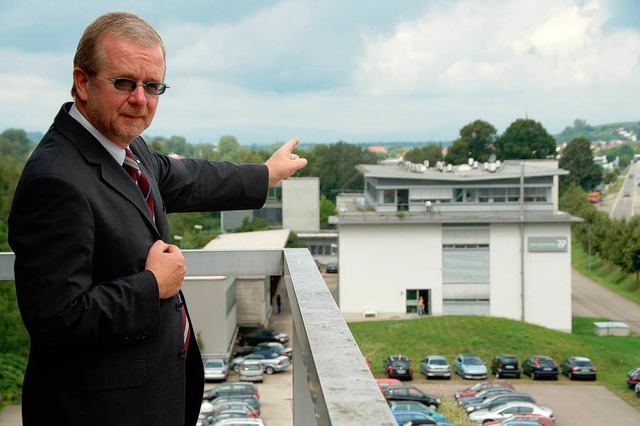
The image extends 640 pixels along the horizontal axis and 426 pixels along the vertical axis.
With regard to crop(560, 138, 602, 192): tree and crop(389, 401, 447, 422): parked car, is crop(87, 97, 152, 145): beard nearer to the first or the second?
crop(389, 401, 447, 422): parked car

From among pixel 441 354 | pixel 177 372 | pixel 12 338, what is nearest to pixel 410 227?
pixel 441 354

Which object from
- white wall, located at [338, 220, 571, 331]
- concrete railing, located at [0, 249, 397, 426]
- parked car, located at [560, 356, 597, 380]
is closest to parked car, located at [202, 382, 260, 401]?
parked car, located at [560, 356, 597, 380]

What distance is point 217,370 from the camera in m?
15.8

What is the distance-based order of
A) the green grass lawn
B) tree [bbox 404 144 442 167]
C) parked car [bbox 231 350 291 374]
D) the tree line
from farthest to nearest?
tree [bbox 404 144 442 167] → the tree line → the green grass lawn → parked car [bbox 231 350 291 374]

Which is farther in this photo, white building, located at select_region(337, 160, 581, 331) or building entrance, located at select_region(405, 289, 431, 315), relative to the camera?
building entrance, located at select_region(405, 289, 431, 315)

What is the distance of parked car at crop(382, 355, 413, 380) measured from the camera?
1620 centimetres

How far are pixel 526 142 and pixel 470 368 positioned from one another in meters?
34.6

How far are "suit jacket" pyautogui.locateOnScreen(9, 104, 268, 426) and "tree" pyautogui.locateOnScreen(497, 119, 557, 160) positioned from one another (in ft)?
160

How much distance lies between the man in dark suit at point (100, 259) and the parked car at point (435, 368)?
15.3m

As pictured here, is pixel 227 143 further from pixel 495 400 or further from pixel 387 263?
pixel 495 400

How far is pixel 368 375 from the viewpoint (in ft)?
2.91

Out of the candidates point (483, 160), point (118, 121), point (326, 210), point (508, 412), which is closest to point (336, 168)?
point (483, 160)

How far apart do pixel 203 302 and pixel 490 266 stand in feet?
23.6

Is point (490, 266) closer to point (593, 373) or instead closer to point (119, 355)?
point (593, 373)
